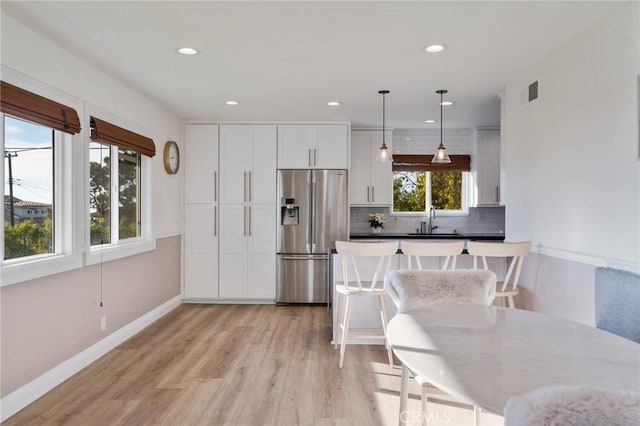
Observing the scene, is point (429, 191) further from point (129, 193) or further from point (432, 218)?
point (129, 193)

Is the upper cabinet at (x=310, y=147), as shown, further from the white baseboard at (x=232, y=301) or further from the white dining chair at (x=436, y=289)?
the white dining chair at (x=436, y=289)

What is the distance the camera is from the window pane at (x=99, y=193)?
339 cm

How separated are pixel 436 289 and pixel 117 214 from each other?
3.17 m

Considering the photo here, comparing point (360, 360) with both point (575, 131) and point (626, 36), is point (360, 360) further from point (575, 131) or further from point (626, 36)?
point (626, 36)

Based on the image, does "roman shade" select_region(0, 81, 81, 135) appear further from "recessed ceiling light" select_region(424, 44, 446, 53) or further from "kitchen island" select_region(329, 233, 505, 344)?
"recessed ceiling light" select_region(424, 44, 446, 53)

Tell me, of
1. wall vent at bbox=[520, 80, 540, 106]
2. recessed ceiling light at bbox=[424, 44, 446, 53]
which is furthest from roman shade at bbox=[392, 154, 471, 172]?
recessed ceiling light at bbox=[424, 44, 446, 53]

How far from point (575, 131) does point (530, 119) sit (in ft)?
2.23

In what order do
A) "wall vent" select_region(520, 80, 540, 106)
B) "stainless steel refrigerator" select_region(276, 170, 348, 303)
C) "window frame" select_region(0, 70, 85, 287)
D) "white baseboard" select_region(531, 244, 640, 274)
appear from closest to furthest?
"white baseboard" select_region(531, 244, 640, 274) < "window frame" select_region(0, 70, 85, 287) < "wall vent" select_region(520, 80, 540, 106) < "stainless steel refrigerator" select_region(276, 170, 348, 303)

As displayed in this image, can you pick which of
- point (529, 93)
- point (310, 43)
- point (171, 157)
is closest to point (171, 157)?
point (171, 157)

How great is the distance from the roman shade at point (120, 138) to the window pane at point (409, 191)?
3600 mm

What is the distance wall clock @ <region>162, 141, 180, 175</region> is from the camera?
4820mm

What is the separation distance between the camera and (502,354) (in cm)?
120

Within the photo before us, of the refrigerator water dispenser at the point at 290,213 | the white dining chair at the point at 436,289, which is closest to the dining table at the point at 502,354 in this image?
the white dining chair at the point at 436,289

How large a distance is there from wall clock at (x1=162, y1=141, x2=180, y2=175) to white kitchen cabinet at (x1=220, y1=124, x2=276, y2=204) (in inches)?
22.4
